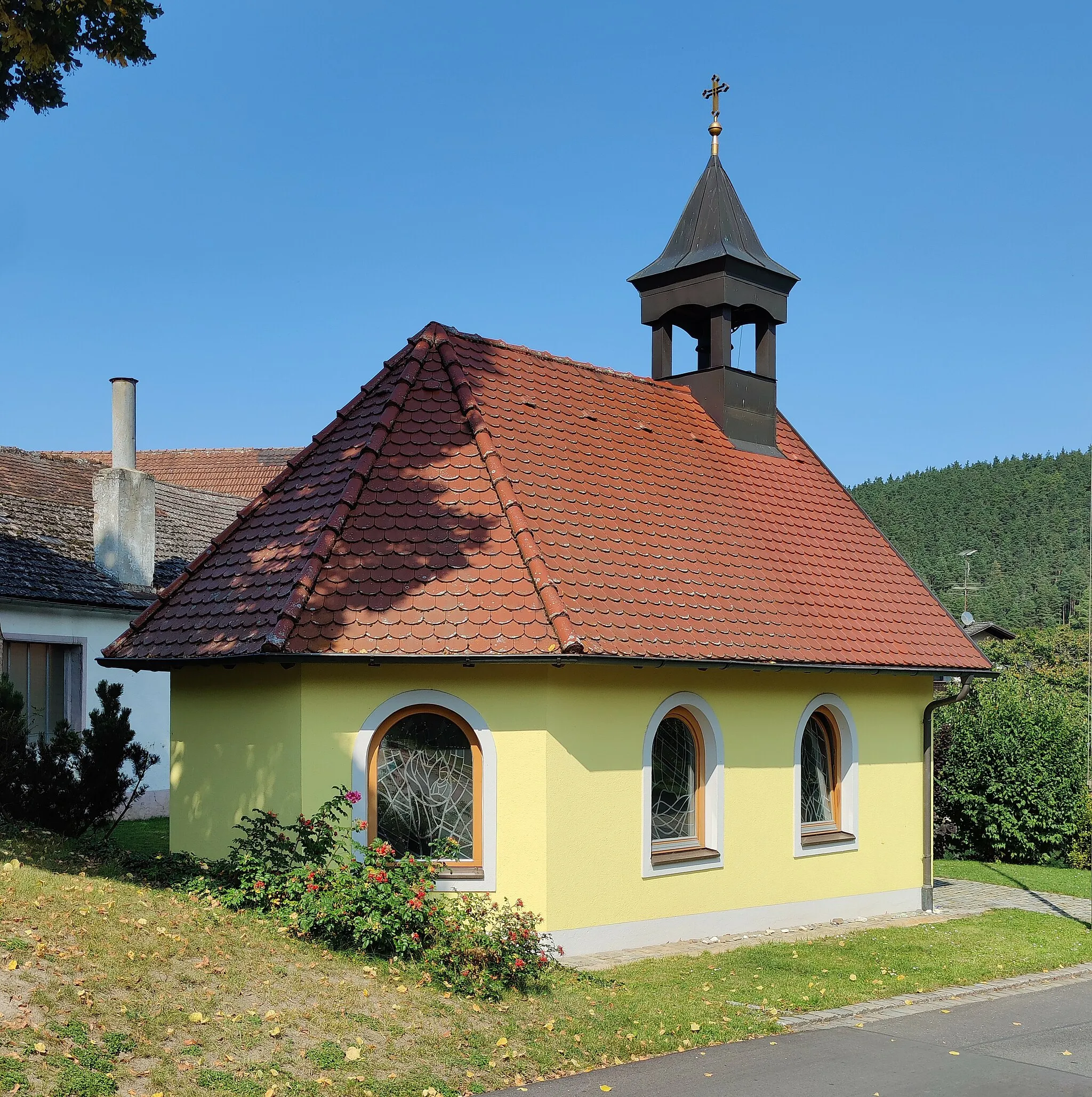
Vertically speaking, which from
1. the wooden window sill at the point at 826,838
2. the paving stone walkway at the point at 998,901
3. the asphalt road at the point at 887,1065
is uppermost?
the wooden window sill at the point at 826,838

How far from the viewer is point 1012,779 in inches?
A: 787

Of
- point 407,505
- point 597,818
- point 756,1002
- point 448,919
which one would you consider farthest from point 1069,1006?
point 407,505

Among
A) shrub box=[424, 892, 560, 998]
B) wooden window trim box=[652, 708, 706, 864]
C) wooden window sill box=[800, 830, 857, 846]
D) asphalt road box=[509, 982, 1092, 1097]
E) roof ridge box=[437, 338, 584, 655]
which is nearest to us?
asphalt road box=[509, 982, 1092, 1097]

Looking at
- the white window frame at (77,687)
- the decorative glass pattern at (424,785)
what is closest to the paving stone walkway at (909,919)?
the decorative glass pattern at (424,785)

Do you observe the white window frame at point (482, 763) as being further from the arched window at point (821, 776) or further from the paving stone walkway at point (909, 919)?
the arched window at point (821, 776)

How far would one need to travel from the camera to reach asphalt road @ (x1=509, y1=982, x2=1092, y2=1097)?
720cm

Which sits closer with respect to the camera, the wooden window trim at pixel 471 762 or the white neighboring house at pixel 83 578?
the wooden window trim at pixel 471 762

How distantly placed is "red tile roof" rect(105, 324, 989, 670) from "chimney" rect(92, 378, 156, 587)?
839 centimetres

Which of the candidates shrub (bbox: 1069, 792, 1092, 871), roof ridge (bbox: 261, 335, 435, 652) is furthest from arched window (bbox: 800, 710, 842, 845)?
shrub (bbox: 1069, 792, 1092, 871)

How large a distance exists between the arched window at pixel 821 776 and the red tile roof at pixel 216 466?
27.9 m

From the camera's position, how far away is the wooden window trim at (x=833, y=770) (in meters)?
13.5

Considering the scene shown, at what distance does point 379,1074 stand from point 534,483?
6307 mm

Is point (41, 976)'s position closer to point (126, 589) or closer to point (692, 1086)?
point (692, 1086)

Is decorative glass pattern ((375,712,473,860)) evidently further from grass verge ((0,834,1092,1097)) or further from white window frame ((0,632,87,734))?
white window frame ((0,632,87,734))
